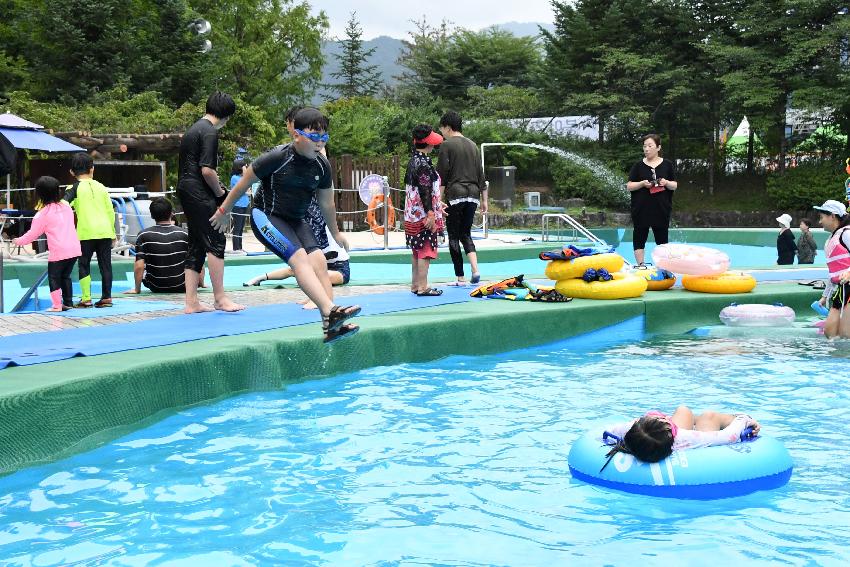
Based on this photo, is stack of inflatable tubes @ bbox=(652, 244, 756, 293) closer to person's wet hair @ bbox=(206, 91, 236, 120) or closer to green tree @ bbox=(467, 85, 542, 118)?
person's wet hair @ bbox=(206, 91, 236, 120)

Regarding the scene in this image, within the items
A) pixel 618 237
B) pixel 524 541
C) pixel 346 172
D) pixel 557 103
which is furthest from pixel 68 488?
pixel 557 103

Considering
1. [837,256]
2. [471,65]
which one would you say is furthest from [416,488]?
[471,65]

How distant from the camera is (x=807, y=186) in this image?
30250 millimetres

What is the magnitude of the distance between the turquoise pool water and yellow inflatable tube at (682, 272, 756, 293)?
276 cm

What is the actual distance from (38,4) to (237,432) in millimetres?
33760

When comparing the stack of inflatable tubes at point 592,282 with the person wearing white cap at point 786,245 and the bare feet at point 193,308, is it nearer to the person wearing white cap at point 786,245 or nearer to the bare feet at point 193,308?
the bare feet at point 193,308

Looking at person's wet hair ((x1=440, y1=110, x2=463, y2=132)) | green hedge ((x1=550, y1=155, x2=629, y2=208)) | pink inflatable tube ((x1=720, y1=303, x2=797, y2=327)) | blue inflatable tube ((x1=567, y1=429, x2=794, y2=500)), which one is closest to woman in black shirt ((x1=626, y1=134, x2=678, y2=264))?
pink inflatable tube ((x1=720, y1=303, x2=797, y2=327))

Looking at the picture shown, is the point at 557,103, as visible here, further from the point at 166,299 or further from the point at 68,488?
the point at 68,488

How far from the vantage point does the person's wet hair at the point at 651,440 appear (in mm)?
4582

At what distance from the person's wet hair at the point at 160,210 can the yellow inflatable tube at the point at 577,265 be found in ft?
12.8

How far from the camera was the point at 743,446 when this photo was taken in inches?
187

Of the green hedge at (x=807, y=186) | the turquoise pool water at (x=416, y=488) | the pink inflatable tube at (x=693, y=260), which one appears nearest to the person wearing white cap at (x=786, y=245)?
the pink inflatable tube at (x=693, y=260)

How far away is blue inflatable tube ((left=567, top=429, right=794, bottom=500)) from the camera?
458cm

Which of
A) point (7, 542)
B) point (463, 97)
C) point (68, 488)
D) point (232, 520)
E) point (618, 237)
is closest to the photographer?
point (7, 542)
